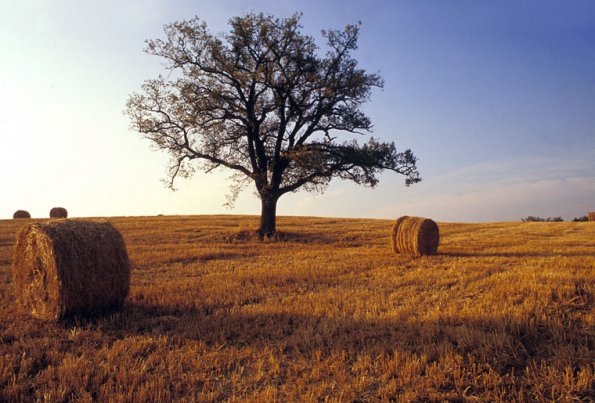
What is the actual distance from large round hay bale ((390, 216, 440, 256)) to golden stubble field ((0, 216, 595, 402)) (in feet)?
16.7

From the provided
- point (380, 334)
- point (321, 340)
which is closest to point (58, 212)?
point (321, 340)

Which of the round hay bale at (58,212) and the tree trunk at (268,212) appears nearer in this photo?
the tree trunk at (268,212)

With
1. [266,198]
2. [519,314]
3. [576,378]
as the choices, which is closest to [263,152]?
[266,198]

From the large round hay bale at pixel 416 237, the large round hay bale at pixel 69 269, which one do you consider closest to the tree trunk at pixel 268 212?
the large round hay bale at pixel 416 237

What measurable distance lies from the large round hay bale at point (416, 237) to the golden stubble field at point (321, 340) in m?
5.08

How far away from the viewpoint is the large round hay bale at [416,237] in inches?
656

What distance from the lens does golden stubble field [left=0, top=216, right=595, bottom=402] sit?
15.2 ft

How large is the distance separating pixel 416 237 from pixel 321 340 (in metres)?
11.6

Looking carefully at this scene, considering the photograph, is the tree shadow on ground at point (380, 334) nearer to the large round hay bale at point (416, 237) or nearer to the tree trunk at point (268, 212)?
the large round hay bale at point (416, 237)

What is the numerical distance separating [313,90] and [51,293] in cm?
1857

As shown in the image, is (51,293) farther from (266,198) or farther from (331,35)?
(331,35)

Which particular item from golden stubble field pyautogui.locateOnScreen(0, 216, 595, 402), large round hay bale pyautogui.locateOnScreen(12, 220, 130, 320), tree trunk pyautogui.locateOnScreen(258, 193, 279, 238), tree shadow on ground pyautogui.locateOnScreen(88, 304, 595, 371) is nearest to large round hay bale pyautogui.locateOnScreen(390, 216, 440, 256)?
golden stubble field pyautogui.locateOnScreen(0, 216, 595, 402)

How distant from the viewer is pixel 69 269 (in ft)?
26.2

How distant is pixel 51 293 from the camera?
7840 millimetres
